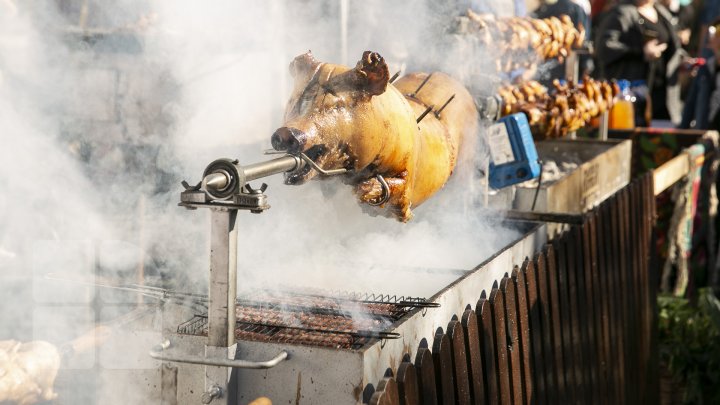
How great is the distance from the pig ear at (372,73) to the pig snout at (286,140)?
0.31 m

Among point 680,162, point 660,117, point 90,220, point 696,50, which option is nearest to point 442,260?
point 90,220

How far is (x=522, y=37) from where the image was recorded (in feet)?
13.2

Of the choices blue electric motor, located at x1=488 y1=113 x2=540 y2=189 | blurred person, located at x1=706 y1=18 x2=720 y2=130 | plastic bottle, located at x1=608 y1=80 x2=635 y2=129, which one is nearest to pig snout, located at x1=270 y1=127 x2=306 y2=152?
blue electric motor, located at x1=488 y1=113 x2=540 y2=189

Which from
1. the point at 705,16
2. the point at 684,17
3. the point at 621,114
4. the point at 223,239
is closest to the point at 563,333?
the point at 223,239

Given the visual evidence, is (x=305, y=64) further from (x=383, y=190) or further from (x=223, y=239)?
(x=223, y=239)

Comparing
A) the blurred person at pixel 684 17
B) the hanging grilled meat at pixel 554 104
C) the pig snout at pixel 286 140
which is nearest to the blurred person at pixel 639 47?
the blurred person at pixel 684 17

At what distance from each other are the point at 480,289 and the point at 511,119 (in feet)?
3.94

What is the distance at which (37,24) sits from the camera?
395 centimetres

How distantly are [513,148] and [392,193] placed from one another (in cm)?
122

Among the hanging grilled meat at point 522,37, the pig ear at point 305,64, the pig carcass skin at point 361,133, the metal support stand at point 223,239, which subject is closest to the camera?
the metal support stand at point 223,239

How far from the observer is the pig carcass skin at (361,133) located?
85.4 inches

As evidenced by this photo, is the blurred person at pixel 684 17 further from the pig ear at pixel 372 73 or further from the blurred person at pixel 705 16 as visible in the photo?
the pig ear at pixel 372 73

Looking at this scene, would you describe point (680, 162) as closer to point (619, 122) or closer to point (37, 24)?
point (619, 122)

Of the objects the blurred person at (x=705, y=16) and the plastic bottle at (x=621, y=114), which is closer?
the plastic bottle at (x=621, y=114)
